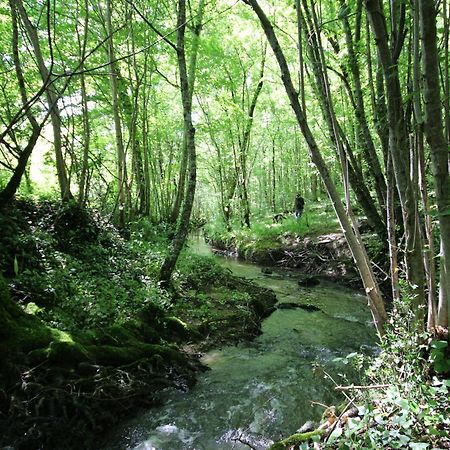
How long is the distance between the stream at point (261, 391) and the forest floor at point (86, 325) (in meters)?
0.31

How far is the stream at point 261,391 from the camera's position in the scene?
3740 mm

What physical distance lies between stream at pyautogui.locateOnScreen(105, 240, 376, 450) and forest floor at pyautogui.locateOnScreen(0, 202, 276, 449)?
0.31 meters

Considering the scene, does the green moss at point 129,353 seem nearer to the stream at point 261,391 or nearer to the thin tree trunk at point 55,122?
the stream at point 261,391

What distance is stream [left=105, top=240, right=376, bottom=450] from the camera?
3.74 m

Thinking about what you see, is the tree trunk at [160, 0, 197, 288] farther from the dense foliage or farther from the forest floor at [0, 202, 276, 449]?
the forest floor at [0, 202, 276, 449]

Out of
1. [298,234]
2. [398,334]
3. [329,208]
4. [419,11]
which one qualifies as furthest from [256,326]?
[329,208]

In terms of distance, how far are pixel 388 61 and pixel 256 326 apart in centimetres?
568

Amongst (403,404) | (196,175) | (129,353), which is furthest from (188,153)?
(403,404)

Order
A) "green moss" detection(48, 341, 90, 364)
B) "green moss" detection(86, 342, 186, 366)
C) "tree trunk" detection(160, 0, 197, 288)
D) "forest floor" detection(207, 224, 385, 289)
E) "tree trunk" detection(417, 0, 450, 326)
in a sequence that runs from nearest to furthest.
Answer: "tree trunk" detection(417, 0, 450, 326) < "green moss" detection(48, 341, 90, 364) < "green moss" detection(86, 342, 186, 366) < "tree trunk" detection(160, 0, 197, 288) < "forest floor" detection(207, 224, 385, 289)

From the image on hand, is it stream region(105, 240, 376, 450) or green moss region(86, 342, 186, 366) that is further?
green moss region(86, 342, 186, 366)

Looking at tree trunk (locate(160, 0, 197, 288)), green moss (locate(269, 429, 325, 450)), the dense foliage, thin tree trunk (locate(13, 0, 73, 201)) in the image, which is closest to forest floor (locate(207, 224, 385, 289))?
the dense foliage

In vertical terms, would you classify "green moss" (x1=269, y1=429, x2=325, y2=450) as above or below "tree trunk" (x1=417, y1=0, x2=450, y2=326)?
below

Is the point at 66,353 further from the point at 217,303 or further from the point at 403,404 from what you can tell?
the point at 217,303

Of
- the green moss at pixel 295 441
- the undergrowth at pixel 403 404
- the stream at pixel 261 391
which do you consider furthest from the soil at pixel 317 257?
the green moss at pixel 295 441
